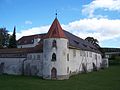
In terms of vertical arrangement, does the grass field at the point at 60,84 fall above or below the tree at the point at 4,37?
below

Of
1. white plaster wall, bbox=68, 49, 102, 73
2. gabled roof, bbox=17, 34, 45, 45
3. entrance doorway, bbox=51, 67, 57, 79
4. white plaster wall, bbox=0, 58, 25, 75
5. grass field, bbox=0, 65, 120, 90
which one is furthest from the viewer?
gabled roof, bbox=17, 34, 45, 45

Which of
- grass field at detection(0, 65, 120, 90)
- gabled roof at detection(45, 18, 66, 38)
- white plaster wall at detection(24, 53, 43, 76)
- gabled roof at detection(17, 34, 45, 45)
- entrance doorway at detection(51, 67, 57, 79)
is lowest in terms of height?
grass field at detection(0, 65, 120, 90)

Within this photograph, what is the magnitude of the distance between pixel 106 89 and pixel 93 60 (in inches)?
1811

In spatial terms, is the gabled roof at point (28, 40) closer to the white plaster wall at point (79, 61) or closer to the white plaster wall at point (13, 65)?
the white plaster wall at point (79, 61)

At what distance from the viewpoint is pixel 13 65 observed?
6128 cm

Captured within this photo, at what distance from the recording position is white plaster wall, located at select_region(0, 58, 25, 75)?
196 ft

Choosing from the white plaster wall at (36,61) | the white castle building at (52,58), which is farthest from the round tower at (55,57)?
the white plaster wall at (36,61)

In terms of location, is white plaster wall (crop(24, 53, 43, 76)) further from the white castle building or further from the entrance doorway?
the entrance doorway

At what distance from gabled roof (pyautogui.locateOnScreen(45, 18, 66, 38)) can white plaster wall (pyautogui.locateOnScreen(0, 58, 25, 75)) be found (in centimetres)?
1429

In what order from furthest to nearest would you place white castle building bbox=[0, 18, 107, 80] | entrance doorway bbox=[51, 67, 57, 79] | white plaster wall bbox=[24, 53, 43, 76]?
1. white plaster wall bbox=[24, 53, 43, 76]
2. white castle building bbox=[0, 18, 107, 80]
3. entrance doorway bbox=[51, 67, 57, 79]

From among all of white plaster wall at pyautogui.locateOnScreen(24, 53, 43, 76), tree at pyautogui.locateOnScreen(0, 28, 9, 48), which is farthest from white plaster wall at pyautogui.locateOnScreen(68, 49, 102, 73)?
tree at pyautogui.locateOnScreen(0, 28, 9, 48)

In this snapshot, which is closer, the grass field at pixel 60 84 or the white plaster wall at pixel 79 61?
the grass field at pixel 60 84

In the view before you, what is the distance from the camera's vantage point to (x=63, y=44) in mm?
48906

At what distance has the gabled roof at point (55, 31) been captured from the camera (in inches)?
1914
